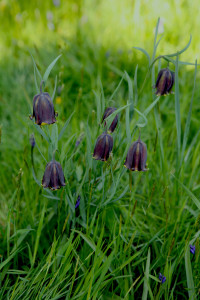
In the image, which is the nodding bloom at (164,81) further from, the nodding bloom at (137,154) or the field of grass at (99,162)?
the nodding bloom at (137,154)

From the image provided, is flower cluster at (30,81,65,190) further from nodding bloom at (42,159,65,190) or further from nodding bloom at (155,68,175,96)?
nodding bloom at (155,68,175,96)

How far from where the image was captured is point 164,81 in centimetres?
138

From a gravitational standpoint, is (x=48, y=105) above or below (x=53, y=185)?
above

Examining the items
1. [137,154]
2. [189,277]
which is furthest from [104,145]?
[189,277]

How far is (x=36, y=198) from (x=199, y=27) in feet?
8.28

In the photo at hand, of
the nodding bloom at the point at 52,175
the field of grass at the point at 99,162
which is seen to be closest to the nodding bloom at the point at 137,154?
the field of grass at the point at 99,162

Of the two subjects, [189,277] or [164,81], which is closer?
[189,277]

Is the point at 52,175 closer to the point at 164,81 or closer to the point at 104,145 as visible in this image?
the point at 104,145

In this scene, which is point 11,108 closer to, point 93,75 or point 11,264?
point 93,75

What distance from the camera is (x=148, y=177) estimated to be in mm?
1711

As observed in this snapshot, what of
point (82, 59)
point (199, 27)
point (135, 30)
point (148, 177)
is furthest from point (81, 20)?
point (148, 177)

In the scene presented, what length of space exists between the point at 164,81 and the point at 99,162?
1.37 ft

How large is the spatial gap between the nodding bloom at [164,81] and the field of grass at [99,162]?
6cm

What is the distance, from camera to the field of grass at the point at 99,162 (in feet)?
4.21
